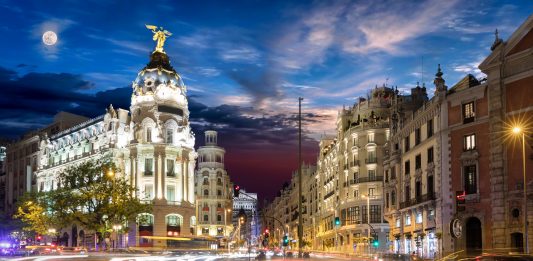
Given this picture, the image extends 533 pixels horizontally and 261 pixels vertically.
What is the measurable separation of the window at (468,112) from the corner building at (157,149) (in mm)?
64281

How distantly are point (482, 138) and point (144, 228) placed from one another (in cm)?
7147

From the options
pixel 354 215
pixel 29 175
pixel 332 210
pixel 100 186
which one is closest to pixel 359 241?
pixel 354 215

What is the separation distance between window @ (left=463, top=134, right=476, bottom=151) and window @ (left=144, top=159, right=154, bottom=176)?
68965mm

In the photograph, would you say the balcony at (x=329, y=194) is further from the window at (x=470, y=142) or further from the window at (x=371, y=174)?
the window at (x=470, y=142)

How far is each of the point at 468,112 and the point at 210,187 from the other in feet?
349

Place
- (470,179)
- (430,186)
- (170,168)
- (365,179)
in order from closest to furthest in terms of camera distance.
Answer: (470,179) < (430,186) < (365,179) < (170,168)

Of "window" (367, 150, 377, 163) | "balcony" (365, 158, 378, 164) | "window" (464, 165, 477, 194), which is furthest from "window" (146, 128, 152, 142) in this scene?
"window" (464, 165, 477, 194)

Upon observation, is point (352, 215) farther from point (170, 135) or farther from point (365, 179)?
point (170, 135)

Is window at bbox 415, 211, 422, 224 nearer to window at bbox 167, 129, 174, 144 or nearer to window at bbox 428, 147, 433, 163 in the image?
window at bbox 428, 147, 433, 163

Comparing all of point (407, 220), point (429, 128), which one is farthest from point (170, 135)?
point (429, 128)

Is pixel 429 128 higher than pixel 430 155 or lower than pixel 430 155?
higher

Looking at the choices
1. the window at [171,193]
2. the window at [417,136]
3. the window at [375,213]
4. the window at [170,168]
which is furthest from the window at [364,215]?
the window at [170,168]

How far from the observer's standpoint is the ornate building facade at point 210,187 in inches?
6156

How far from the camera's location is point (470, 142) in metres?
55.5
